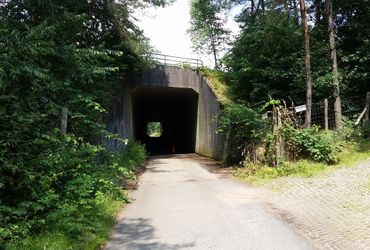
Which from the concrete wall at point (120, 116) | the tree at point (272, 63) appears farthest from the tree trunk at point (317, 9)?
the concrete wall at point (120, 116)

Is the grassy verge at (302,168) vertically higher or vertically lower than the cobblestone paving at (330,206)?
higher

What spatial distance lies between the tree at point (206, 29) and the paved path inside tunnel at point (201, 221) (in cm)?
2574

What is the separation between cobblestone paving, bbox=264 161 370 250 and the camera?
5840 mm

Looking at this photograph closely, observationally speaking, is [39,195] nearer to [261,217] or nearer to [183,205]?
[183,205]

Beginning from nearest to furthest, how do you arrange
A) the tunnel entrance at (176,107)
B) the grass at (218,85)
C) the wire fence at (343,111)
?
the wire fence at (343,111) → the grass at (218,85) → the tunnel entrance at (176,107)

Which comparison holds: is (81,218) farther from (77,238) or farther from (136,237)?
(136,237)

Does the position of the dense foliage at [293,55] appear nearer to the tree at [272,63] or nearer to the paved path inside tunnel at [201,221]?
the tree at [272,63]

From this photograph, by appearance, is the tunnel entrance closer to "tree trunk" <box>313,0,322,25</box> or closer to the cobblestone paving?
"tree trunk" <box>313,0,322,25</box>

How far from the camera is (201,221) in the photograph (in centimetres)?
712

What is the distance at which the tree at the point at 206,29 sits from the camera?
114 ft

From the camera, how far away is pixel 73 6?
12039 millimetres

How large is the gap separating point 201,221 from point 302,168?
5036mm

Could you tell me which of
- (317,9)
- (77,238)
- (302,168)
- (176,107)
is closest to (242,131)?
(302,168)

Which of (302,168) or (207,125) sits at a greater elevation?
(207,125)
